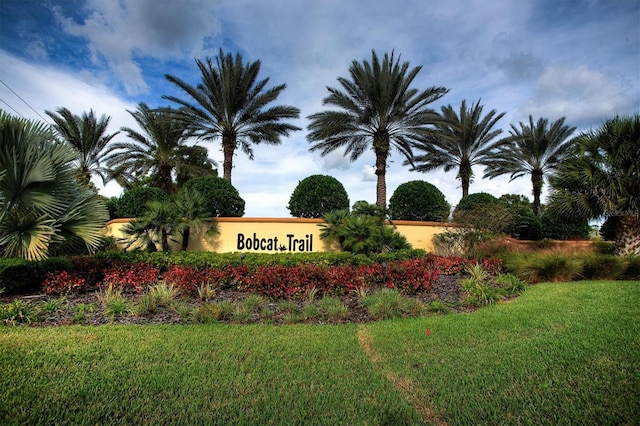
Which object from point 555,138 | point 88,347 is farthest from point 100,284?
point 555,138

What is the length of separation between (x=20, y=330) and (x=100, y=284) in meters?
3.02

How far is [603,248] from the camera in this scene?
14.4m

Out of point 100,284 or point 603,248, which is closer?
point 100,284

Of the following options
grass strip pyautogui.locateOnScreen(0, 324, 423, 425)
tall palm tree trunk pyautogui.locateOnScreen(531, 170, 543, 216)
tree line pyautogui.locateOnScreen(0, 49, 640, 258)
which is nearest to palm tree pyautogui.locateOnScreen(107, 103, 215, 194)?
tree line pyautogui.locateOnScreen(0, 49, 640, 258)

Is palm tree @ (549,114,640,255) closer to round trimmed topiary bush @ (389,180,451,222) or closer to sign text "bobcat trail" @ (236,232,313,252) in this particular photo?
round trimmed topiary bush @ (389,180,451,222)

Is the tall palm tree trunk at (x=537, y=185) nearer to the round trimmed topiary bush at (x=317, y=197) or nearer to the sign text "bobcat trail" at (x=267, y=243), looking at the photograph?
the round trimmed topiary bush at (x=317, y=197)

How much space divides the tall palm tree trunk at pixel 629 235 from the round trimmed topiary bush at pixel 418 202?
5715mm

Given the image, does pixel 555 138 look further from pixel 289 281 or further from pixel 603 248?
pixel 289 281

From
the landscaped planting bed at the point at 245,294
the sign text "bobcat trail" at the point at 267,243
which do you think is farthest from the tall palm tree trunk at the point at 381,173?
the landscaped planting bed at the point at 245,294

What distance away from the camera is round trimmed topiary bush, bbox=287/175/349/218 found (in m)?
13.2

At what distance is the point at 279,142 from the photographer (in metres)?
18.5

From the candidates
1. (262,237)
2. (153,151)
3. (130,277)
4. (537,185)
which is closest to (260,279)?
(130,277)

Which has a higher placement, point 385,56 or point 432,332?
point 385,56

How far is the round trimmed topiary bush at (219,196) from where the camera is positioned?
12883 millimetres
